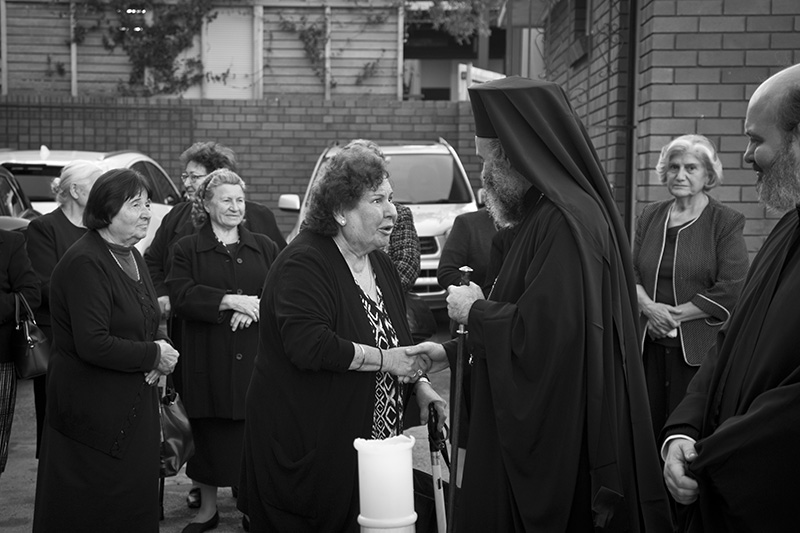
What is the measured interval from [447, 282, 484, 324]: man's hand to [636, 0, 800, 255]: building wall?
3661 millimetres

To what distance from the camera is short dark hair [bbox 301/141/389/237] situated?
4070mm

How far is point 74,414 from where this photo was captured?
430cm

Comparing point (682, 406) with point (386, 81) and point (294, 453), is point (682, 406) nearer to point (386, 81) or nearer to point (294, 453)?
point (294, 453)

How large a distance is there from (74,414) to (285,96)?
15592 mm

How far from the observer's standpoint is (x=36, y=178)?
35.7ft

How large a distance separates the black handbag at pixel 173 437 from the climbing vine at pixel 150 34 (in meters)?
15.2

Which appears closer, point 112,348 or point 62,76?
point 112,348

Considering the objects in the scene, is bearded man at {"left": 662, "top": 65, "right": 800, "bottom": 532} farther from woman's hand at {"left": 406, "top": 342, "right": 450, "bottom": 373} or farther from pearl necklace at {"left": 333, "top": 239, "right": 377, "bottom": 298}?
pearl necklace at {"left": 333, "top": 239, "right": 377, "bottom": 298}

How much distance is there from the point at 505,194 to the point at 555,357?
0.69 metres

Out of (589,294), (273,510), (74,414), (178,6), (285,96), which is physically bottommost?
(273,510)

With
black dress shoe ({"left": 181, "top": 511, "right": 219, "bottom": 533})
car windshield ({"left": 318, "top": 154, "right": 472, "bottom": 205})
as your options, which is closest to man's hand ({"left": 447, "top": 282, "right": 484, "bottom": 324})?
black dress shoe ({"left": 181, "top": 511, "right": 219, "bottom": 533})

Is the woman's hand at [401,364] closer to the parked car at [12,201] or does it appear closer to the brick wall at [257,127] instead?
the parked car at [12,201]

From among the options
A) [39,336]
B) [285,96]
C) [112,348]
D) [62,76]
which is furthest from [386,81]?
[112,348]

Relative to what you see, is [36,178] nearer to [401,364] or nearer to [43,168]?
[43,168]
